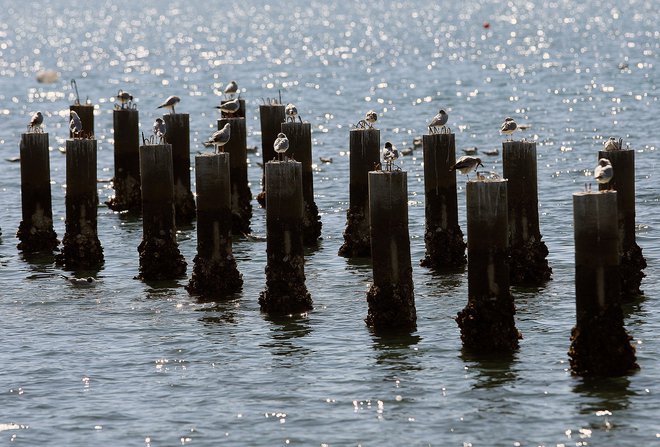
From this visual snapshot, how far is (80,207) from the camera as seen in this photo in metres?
34.5

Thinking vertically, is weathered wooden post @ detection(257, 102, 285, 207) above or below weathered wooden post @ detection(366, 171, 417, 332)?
above

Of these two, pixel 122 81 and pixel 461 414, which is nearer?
pixel 461 414

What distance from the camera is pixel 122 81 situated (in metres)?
98.3

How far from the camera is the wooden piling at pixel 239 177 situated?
38953 millimetres

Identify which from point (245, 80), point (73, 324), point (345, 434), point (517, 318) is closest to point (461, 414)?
point (345, 434)

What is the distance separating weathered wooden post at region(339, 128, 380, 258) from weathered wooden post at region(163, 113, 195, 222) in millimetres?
5838

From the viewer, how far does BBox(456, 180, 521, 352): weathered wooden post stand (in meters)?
26.1

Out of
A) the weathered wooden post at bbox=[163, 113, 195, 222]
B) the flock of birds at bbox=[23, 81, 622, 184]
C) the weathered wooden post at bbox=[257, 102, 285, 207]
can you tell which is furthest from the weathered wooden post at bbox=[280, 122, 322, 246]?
the weathered wooden post at bbox=[163, 113, 195, 222]

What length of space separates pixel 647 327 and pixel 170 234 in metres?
10.3

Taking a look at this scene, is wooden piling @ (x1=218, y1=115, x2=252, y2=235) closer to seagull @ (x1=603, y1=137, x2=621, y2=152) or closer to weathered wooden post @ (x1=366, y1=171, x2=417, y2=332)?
weathered wooden post @ (x1=366, y1=171, x2=417, y2=332)

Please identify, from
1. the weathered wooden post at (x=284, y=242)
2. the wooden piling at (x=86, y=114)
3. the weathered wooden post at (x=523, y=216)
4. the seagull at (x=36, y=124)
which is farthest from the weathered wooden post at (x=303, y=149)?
the wooden piling at (x=86, y=114)

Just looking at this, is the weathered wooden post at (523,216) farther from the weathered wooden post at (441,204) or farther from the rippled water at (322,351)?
Answer: the weathered wooden post at (441,204)

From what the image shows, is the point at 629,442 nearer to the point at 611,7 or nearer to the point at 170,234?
the point at 170,234

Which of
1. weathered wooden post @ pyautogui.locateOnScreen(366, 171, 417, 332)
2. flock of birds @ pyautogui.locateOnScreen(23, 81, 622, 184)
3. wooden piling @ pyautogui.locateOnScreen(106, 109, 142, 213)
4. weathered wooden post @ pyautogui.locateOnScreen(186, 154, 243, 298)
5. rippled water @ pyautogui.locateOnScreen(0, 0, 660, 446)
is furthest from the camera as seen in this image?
wooden piling @ pyautogui.locateOnScreen(106, 109, 142, 213)
